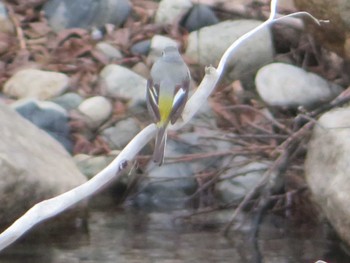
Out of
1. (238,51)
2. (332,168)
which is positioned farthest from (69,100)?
(332,168)

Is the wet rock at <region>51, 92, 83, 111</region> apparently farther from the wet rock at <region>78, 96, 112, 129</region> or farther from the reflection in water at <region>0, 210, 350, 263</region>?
the reflection in water at <region>0, 210, 350, 263</region>

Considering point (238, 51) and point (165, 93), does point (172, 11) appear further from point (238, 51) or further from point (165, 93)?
point (165, 93)

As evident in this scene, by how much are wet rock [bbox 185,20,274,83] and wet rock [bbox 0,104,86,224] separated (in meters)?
2.51

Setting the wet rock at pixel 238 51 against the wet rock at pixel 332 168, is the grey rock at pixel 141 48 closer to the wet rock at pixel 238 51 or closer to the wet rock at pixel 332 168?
the wet rock at pixel 238 51

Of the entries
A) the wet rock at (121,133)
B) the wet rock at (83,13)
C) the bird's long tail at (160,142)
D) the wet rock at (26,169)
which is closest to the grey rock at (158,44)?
the wet rock at (83,13)

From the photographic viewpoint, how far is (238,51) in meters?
12.3

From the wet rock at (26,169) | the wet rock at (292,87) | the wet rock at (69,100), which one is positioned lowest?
the wet rock at (69,100)

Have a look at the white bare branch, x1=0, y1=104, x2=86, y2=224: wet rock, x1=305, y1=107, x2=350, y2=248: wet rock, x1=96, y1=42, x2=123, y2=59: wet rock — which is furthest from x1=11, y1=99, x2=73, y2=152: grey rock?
the white bare branch

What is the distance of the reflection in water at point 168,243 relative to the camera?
31.3ft

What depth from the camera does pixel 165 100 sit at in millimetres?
7691

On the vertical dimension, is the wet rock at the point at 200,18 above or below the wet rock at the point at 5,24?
above

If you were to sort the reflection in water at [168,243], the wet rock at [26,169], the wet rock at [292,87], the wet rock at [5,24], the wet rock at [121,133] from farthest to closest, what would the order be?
the wet rock at [5,24], the wet rock at [121,133], the wet rock at [292,87], the reflection in water at [168,243], the wet rock at [26,169]

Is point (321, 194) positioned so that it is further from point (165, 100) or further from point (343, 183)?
point (165, 100)

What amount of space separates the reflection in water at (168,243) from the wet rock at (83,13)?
3323 mm
